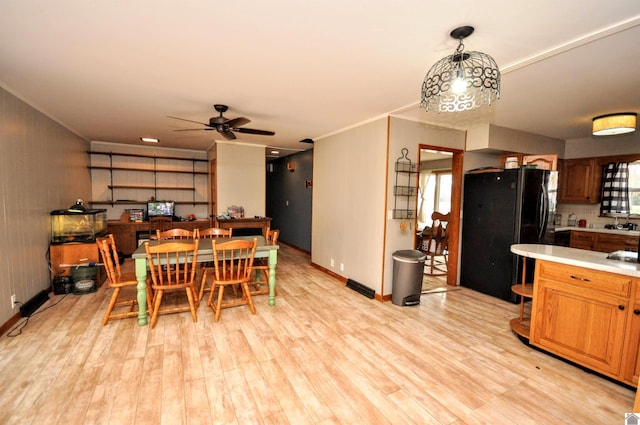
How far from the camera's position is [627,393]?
2094 millimetres

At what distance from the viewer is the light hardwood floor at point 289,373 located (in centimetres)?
184

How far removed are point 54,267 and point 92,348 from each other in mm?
2179

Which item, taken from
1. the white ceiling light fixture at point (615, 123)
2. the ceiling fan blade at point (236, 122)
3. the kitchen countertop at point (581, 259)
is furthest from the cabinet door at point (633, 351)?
the ceiling fan blade at point (236, 122)

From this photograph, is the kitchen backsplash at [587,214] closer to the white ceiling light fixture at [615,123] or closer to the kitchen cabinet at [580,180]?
the kitchen cabinet at [580,180]

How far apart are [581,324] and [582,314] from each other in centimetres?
9

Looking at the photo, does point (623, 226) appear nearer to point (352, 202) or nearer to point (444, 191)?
point (444, 191)

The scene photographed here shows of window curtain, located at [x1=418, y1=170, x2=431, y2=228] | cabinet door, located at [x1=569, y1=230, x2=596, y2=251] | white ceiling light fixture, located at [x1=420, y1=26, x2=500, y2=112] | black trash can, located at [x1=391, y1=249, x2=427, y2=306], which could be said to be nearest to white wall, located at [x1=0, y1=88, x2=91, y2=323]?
white ceiling light fixture, located at [x1=420, y1=26, x2=500, y2=112]

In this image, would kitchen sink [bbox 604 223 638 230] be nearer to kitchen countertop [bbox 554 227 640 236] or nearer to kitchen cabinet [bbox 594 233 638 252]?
kitchen countertop [bbox 554 227 640 236]

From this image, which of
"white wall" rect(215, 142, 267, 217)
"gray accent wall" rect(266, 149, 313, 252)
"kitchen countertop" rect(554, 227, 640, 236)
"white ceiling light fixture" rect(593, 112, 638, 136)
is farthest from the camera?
"gray accent wall" rect(266, 149, 313, 252)

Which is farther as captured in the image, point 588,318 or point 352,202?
point 352,202

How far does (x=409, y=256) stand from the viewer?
368 centimetres

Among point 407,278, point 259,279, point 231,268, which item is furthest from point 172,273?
point 407,278

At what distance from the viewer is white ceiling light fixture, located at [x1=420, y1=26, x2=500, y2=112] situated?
174 centimetres

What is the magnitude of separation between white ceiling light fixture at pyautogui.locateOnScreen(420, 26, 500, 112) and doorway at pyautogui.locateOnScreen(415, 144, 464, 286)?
104 inches
